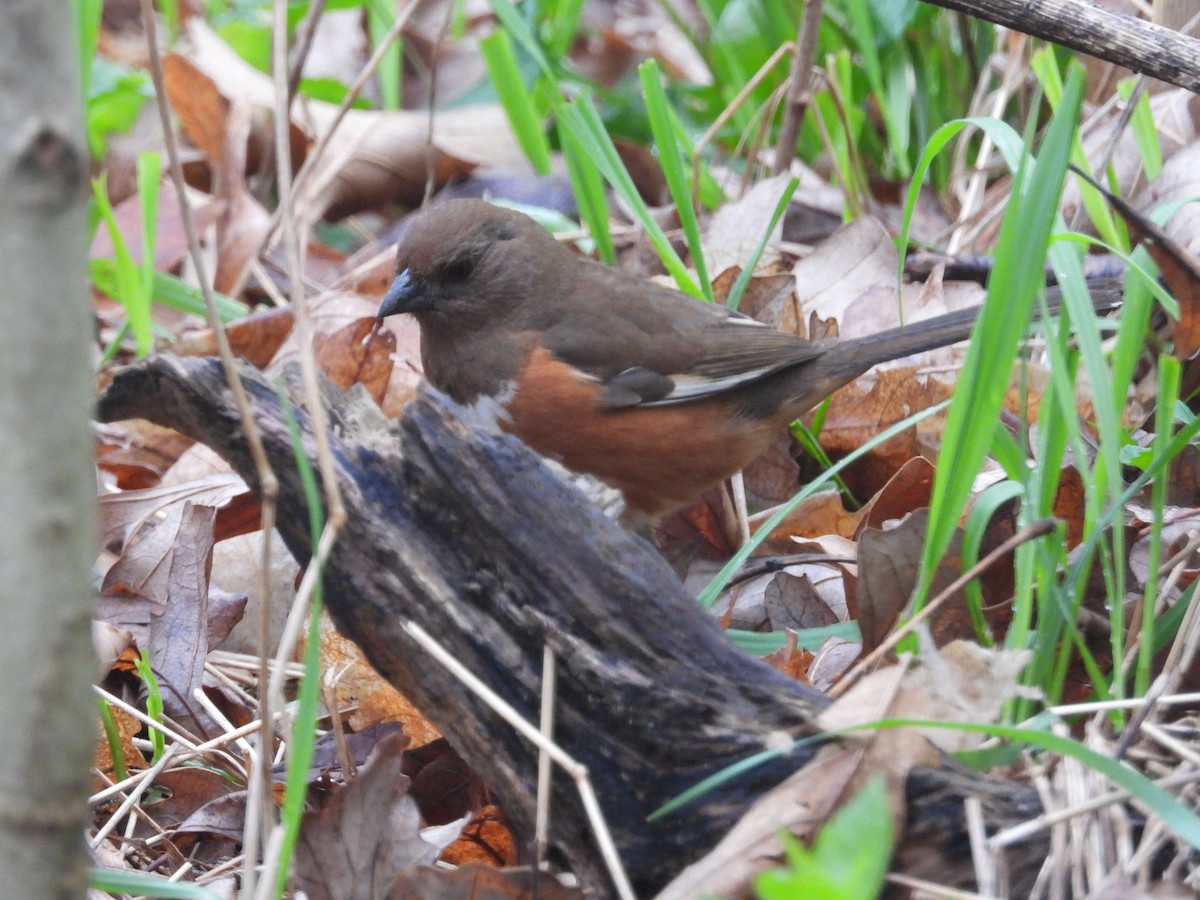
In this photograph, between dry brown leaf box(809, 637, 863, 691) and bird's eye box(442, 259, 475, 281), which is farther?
bird's eye box(442, 259, 475, 281)

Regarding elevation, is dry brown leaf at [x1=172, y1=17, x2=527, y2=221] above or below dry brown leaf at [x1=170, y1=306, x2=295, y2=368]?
above

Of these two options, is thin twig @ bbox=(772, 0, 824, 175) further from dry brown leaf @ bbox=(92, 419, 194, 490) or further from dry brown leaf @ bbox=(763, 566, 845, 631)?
dry brown leaf @ bbox=(92, 419, 194, 490)

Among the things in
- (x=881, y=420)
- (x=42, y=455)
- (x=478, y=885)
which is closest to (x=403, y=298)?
(x=881, y=420)

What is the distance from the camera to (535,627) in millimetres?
1941

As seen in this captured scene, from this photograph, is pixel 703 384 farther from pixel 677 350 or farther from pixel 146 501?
pixel 146 501

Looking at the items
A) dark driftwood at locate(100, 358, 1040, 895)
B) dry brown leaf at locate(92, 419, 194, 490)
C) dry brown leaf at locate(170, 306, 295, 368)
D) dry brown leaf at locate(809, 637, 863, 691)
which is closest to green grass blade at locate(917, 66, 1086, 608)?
dark driftwood at locate(100, 358, 1040, 895)

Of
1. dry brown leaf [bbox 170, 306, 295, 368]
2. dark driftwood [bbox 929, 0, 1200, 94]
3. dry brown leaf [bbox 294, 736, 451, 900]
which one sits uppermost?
dark driftwood [bbox 929, 0, 1200, 94]

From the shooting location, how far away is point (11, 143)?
3.53 feet

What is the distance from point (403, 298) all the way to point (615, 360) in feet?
1.97

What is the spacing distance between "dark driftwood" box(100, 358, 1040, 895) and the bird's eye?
5.22 feet

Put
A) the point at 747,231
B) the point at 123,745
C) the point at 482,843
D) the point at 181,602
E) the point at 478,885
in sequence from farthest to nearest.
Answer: the point at 747,231, the point at 181,602, the point at 123,745, the point at 482,843, the point at 478,885

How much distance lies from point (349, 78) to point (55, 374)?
602 cm

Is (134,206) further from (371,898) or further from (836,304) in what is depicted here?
(371,898)

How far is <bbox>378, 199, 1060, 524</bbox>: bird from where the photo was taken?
360 centimetres
